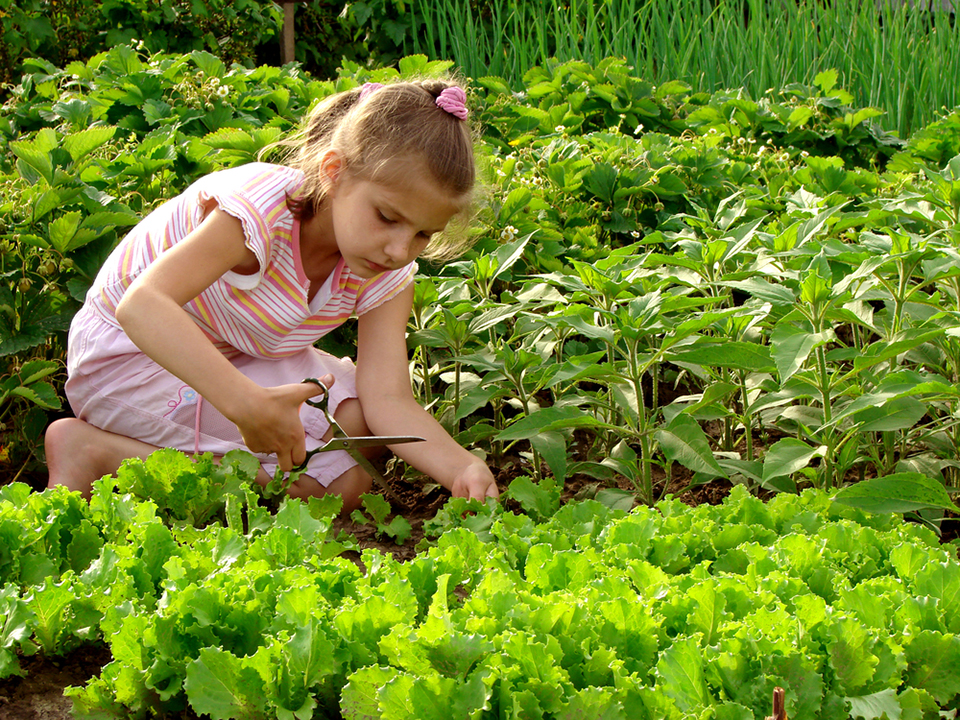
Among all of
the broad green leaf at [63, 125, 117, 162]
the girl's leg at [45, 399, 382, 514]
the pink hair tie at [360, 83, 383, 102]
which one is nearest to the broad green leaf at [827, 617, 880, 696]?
the girl's leg at [45, 399, 382, 514]

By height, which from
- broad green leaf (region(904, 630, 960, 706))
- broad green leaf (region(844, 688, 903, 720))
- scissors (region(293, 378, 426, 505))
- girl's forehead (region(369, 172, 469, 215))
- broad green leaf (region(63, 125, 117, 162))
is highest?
broad green leaf (region(63, 125, 117, 162))

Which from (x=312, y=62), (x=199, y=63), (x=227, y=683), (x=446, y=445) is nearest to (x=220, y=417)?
(x=446, y=445)

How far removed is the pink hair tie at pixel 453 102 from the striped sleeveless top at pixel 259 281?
0.39 meters

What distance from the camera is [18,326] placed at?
241 centimetres

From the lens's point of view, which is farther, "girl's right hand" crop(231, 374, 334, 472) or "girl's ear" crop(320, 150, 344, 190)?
"girl's ear" crop(320, 150, 344, 190)

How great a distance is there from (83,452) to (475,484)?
914 mm

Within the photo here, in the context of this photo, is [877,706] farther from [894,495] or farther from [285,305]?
[285,305]

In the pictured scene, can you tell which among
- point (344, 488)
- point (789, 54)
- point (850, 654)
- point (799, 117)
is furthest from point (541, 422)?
point (789, 54)

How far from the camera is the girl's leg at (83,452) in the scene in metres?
2.17

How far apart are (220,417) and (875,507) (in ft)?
4.81

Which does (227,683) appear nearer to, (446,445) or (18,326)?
(446,445)

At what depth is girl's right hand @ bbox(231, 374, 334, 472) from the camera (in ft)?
6.23

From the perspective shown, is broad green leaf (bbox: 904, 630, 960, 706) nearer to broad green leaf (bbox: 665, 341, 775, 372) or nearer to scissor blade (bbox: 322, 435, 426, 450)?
broad green leaf (bbox: 665, 341, 775, 372)

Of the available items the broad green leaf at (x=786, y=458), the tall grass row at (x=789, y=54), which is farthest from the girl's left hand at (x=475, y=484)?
the tall grass row at (x=789, y=54)
